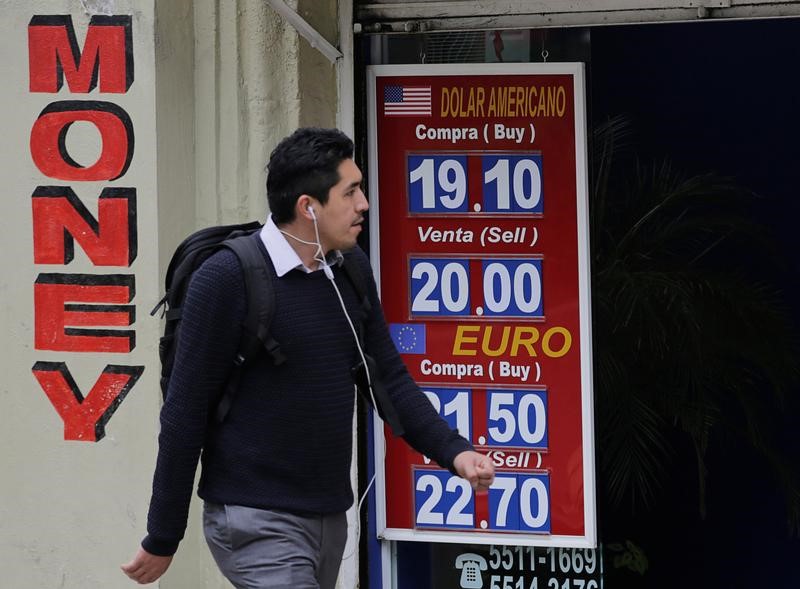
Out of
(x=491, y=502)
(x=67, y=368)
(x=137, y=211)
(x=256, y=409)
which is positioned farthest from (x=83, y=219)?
→ (x=491, y=502)

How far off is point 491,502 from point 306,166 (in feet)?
6.53

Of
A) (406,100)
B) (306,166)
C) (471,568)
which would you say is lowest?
(471,568)

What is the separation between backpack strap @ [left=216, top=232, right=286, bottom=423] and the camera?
3121mm

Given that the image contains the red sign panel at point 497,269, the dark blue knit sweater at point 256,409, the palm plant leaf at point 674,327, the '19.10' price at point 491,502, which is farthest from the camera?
the palm plant leaf at point 674,327

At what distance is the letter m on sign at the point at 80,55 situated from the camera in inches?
173

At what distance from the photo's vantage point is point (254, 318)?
3123 mm

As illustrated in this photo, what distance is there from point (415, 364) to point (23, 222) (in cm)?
139

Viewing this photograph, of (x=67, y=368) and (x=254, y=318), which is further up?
(x=254, y=318)

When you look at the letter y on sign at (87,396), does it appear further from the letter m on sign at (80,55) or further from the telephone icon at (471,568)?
the telephone icon at (471,568)

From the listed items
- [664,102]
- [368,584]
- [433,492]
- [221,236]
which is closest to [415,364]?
[433,492]

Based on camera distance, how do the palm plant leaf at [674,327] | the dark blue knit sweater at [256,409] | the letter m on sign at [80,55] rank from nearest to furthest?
1. the dark blue knit sweater at [256,409]
2. the letter m on sign at [80,55]
3. the palm plant leaf at [674,327]

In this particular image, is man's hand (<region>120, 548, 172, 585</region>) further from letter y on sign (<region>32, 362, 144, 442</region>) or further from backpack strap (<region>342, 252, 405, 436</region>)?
letter y on sign (<region>32, 362, 144, 442</region>)

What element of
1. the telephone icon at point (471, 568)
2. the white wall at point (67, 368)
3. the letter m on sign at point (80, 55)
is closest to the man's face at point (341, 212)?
the white wall at point (67, 368)

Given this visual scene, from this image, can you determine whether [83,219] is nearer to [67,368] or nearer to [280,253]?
[67,368]
